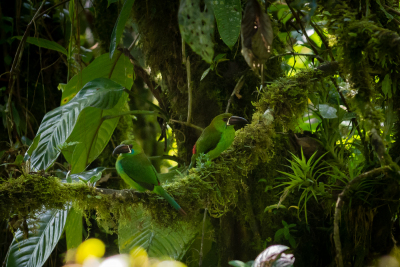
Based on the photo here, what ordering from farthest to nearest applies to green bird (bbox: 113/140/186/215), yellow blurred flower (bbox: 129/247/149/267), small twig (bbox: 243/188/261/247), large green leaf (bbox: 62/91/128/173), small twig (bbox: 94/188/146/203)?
large green leaf (bbox: 62/91/128/173), small twig (bbox: 243/188/261/247), yellow blurred flower (bbox: 129/247/149/267), green bird (bbox: 113/140/186/215), small twig (bbox: 94/188/146/203)

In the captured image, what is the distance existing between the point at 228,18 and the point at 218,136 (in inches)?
35.1

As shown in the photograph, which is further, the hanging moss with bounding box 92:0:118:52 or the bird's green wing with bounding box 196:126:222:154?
the hanging moss with bounding box 92:0:118:52

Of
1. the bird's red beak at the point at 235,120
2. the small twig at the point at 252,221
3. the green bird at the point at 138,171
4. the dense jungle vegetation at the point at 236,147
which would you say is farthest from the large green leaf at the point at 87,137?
the small twig at the point at 252,221

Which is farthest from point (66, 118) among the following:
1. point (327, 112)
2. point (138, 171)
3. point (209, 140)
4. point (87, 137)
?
point (327, 112)

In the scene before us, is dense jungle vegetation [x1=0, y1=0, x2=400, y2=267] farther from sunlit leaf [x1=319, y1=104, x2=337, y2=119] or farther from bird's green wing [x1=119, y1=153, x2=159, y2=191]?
bird's green wing [x1=119, y1=153, x2=159, y2=191]

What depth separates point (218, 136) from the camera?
2.21 meters

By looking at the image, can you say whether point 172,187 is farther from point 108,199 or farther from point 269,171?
point 269,171

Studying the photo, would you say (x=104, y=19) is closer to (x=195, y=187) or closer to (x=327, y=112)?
(x=195, y=187)

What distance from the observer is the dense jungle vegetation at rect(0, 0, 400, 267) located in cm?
158

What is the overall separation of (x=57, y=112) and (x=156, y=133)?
6.49 ft

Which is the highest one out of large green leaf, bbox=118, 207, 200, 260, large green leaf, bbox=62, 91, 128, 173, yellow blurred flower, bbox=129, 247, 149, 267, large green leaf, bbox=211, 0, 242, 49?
large green leaf, bbox=211, 0, 242, 49

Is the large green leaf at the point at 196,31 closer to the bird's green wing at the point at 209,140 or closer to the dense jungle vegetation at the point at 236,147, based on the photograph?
the dense jungle vegetation at the point at 236,147

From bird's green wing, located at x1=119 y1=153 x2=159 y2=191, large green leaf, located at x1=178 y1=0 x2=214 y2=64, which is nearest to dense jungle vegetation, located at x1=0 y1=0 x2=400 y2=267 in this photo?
large green leaf, located at x1=178 y1=0 x2=214 y2=64

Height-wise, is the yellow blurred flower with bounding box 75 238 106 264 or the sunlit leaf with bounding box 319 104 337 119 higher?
the sunlit leaf with bounding box 319 104 337 119
